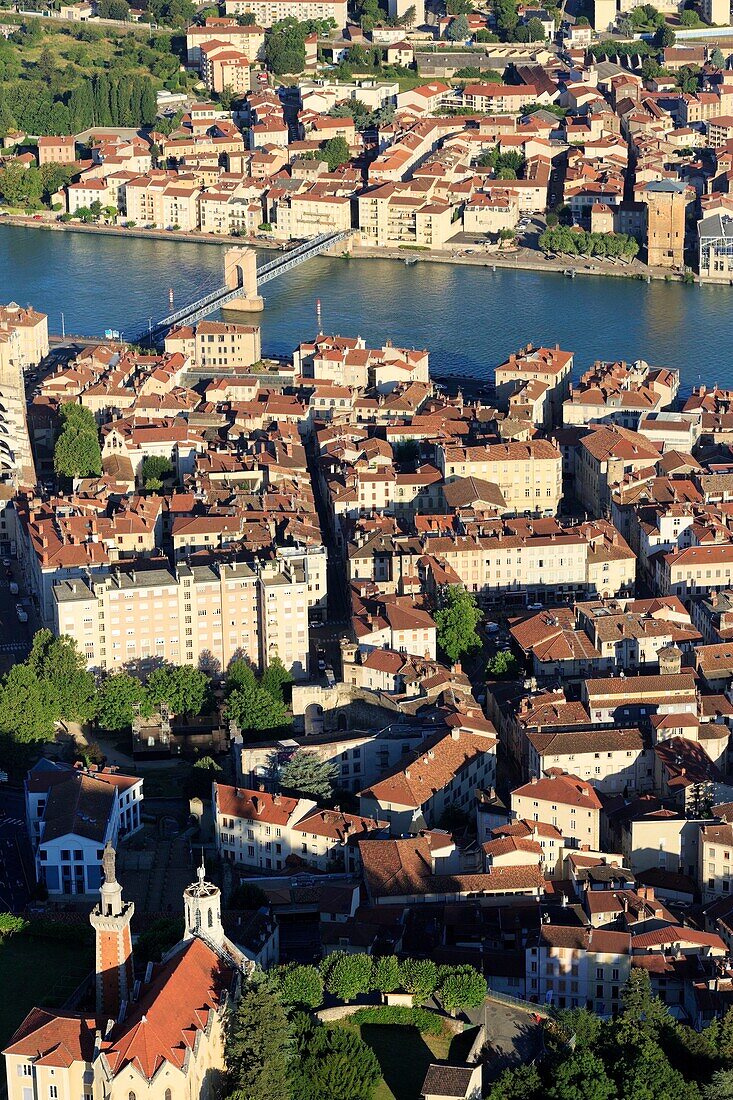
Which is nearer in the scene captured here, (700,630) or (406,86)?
(700,630)

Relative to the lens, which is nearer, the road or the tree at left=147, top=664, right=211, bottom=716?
the road

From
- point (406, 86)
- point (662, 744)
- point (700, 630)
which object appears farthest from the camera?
point (406, 86)

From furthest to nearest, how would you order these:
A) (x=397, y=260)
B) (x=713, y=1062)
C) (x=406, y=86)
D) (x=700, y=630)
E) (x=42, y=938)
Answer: (x=406, y=86), (x=397, y=260), (x=700, y=630), (x=42, y=938), (x=713, y=1062)

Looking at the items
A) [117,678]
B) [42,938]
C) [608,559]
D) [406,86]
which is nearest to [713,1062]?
[42,938]

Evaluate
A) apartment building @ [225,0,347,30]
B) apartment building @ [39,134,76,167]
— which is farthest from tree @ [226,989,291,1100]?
apartment building @ [225,0,347,30]

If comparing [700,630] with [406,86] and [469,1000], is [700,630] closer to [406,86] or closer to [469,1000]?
[469,1000]

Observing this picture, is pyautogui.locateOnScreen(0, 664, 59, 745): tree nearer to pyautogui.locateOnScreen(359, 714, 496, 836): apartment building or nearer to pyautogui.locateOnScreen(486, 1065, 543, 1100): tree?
pyautogui.locateOnScreen(359, 714, 496, 836): apartment building

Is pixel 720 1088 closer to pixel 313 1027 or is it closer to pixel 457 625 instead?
pixel 313 1027
